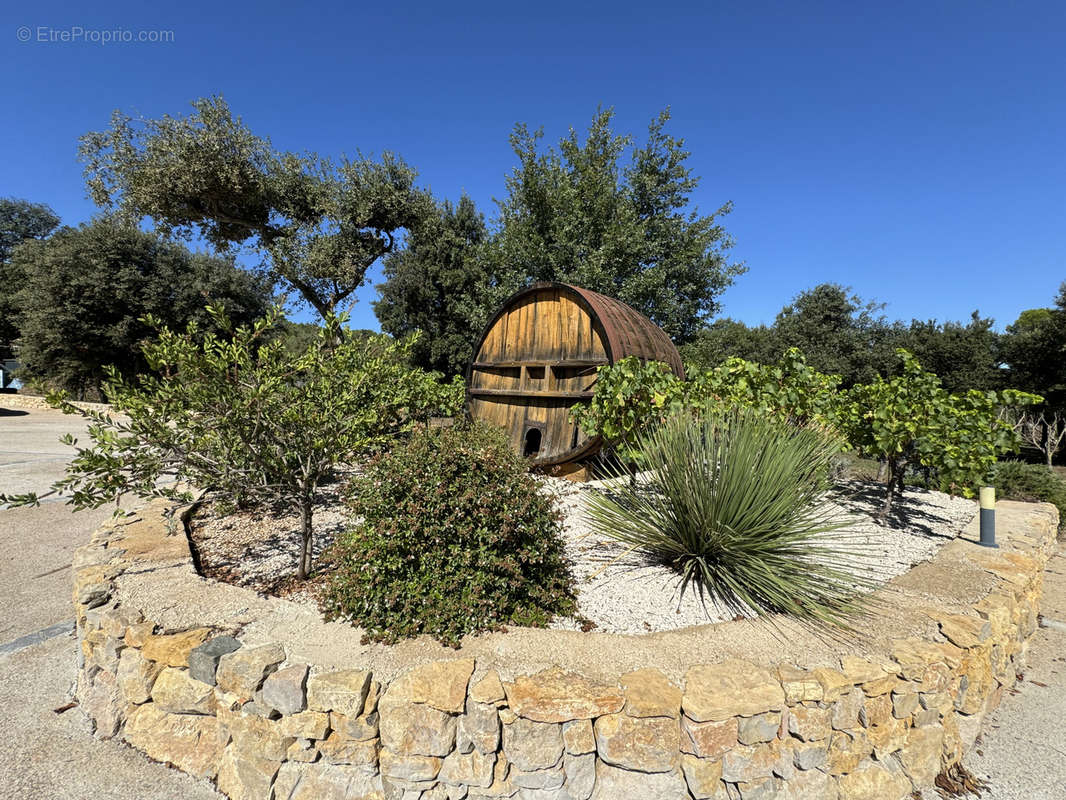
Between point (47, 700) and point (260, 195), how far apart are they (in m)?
14.3

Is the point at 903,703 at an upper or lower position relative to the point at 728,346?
lower

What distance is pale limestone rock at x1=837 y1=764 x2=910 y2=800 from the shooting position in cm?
213

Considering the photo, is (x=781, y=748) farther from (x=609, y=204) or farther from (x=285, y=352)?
(x=609, y=204)

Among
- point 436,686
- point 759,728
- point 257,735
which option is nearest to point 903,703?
point 759,728

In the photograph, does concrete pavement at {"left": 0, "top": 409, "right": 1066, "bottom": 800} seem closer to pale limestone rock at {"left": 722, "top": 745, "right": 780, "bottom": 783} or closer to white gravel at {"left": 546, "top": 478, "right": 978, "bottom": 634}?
white gravel at {"left": 546, "top": 478, "right": 978, "bottom": 634}

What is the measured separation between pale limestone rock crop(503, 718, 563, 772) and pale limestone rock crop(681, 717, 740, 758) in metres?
0.52

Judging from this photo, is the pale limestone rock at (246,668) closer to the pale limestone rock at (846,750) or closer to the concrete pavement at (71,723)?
the concrete pavement at (71,723)

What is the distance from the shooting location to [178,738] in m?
2.30

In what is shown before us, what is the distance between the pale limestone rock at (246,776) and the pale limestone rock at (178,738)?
0.38 ft

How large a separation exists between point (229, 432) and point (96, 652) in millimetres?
1354

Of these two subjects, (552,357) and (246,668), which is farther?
(552,357)

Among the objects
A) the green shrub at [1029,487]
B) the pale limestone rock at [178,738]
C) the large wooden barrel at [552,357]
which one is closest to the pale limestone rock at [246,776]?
the pale limestone rock at [178,738]

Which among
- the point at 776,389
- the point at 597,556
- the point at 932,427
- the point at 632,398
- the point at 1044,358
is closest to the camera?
the point at 597,556

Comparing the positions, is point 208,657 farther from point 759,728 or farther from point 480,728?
point 759,728
